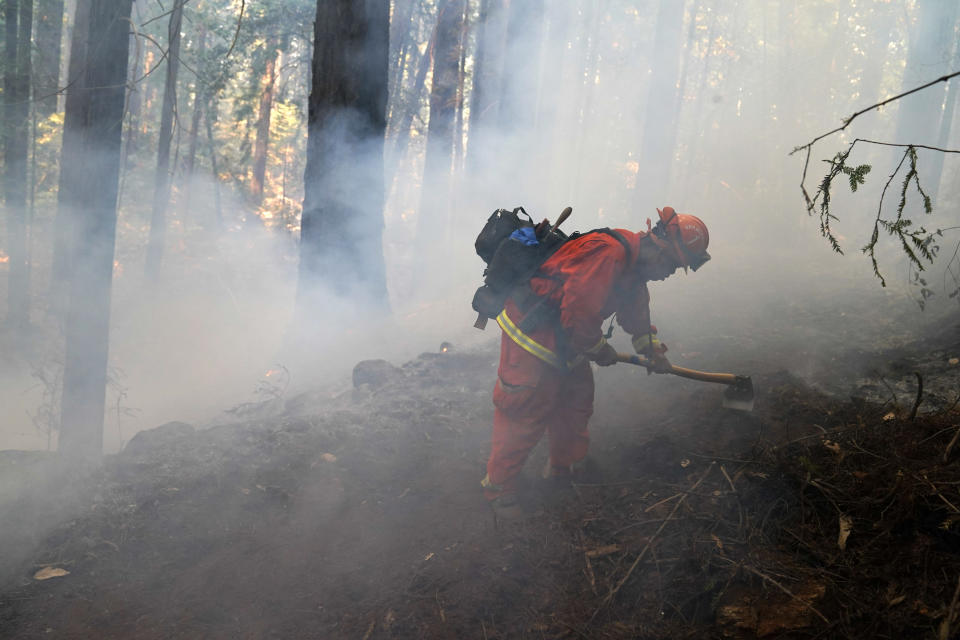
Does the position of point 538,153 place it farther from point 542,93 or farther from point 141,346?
point 141,346

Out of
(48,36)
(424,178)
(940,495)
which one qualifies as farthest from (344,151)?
(48,36)

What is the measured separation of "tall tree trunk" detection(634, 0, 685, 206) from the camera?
38.5 ft

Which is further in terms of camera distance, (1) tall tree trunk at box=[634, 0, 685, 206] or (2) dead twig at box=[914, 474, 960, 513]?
(1) tall tree trunk at box=[634, 0, 685, 206]

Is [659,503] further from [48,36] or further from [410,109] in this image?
[410,109]

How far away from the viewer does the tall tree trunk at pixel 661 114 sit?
38.5 ft

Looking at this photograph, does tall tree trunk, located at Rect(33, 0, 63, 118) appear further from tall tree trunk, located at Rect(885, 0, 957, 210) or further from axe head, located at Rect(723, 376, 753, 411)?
tall tree trunk, located at Rect(885, 0, 957, 210)

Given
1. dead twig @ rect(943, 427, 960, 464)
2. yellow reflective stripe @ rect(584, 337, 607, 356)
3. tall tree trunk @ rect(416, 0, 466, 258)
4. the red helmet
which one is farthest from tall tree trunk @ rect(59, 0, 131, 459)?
tall tree trunk @ rect(416, 0, 466, 258)

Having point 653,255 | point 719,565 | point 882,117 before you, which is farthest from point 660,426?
point 882,117

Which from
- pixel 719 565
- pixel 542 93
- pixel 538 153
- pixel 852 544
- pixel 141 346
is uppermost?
pixel 542 93

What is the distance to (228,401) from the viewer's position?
29.0ft

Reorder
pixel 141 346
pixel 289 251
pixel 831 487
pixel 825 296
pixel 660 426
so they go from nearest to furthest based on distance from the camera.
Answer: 1. pixel 831 487
2. pixel 660 426
3. pixel 825 296
4. pixel 141 346
5. pixel 289 251

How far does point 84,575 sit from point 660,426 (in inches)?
151

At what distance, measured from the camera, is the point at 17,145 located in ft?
36.9

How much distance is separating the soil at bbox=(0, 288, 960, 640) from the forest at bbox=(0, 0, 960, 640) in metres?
0.02
